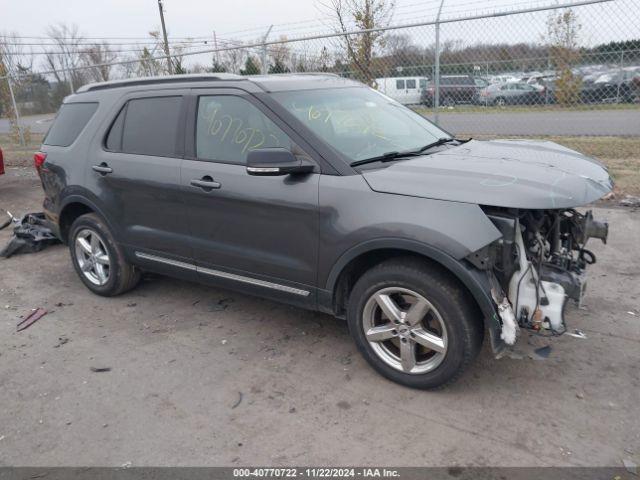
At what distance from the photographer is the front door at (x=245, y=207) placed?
3.51 m

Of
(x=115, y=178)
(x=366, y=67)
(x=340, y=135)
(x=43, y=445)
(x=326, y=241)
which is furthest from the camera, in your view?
(x=366, y=67)

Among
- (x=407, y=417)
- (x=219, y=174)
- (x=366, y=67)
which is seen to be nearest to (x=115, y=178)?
(x=219, y=174)

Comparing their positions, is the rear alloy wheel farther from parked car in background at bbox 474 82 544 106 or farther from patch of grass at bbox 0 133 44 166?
patch of grass at bbox 0 133 44 166

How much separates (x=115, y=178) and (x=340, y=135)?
6.58ft

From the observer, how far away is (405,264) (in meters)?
3.16

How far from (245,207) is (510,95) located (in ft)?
24.6

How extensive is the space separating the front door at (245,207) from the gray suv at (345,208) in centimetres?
1

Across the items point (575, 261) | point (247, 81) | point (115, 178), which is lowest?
point (575, 261)

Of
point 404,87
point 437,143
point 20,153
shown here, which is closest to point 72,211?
point 437,143

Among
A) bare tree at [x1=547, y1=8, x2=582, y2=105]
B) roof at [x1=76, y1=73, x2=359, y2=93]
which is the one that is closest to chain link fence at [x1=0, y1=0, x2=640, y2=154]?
bare tree at [x1=547, y1=8, x2=582, y2=105]

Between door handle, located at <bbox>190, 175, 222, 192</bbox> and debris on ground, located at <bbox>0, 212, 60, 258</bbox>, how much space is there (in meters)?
3.26

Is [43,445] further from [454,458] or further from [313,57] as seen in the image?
[313,57]

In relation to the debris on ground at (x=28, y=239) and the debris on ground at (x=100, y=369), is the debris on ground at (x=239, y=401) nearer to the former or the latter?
the debris on ground at (x=100, y=369)

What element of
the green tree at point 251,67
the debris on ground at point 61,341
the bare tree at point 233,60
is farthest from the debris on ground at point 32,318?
the bare tree at point 233,60
